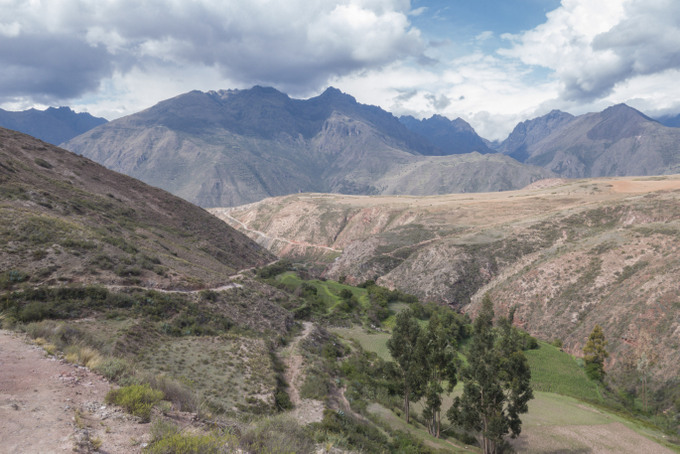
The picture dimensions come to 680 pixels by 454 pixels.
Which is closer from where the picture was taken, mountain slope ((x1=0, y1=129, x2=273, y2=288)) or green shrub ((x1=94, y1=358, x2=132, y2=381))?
green shrub ((x1=94, y1=358, x2=132, y2=381))

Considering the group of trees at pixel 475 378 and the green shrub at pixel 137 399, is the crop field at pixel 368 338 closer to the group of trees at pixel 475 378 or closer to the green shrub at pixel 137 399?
the group of trees at pixel 475 378

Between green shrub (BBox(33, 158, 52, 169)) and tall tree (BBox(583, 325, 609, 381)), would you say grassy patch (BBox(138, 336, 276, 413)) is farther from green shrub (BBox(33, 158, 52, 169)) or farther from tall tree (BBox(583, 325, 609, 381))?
green shrub (BBox(33, 158, 52, 169))

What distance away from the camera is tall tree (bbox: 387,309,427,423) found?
2731 cm

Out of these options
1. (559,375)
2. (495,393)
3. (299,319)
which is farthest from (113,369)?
(559,375)

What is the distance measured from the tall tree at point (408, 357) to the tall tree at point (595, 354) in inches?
1030

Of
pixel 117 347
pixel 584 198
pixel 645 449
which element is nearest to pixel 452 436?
pixel 645 449

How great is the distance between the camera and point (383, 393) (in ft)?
103

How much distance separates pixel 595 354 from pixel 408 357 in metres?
28.4

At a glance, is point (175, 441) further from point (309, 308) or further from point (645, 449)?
point (309, 308)

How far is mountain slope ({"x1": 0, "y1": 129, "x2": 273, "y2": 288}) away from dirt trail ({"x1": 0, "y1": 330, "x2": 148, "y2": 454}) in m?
17.9

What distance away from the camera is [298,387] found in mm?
27234

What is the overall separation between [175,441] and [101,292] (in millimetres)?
24550

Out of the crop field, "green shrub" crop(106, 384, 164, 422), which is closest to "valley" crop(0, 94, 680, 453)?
"green shrub" crop(106, 384, 164, 422)

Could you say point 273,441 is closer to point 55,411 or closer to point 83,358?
point 55,411
